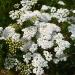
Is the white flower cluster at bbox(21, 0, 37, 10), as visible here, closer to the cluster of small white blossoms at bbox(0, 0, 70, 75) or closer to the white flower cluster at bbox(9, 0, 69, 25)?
the white flower cluster at bbox(9, 0, 69, 25)

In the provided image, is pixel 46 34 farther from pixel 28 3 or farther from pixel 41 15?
pixel 28 3

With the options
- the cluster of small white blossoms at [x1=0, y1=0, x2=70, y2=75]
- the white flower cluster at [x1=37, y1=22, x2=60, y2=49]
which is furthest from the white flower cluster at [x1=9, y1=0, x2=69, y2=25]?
the white flower cluster at [x1=37, y1=22, x2=60, y2=49]

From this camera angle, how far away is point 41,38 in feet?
14.7

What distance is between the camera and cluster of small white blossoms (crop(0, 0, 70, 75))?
4438 millimetres

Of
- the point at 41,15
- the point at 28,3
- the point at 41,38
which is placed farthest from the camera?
the point at 28,3

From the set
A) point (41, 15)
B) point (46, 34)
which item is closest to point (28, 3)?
point (41, 15)

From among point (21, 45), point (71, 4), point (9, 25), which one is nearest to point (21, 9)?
point (9, 25)

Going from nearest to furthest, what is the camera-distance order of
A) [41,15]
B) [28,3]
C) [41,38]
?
[41,38] → [41,15] → [28,3]

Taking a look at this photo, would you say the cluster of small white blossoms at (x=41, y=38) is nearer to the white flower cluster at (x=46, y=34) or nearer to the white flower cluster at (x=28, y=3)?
the white flower cluster at (x=46, y=34)

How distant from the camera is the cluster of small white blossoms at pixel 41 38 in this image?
4.44 metres

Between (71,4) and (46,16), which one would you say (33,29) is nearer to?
(46,16)

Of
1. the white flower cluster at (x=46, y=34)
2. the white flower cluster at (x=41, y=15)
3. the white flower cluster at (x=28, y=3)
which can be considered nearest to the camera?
the white flower cluster at (x=46, y=34)

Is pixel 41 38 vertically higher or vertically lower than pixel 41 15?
lower

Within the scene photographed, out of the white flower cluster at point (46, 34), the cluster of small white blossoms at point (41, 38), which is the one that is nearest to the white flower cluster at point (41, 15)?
the cluster of small white blossoms at point (41, 38)
